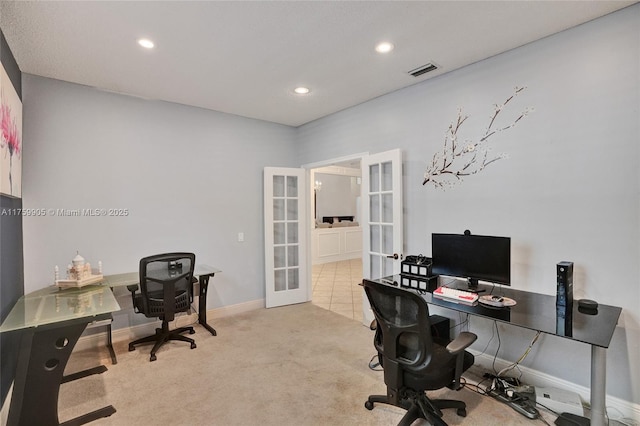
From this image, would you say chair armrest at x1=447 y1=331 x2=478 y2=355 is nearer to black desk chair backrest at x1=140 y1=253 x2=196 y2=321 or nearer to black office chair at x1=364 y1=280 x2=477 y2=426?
black office chair at x1=364 y1=280 x2=477 y2=426

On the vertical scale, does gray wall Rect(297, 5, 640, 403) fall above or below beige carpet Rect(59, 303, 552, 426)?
above

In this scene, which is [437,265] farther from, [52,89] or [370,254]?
[52,89]

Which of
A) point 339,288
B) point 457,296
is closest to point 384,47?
point 457,296

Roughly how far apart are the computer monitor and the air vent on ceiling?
5.12 feet

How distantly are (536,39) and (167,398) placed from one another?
4.00 metres

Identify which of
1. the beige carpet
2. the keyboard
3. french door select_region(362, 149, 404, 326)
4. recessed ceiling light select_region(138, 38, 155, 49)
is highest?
recessed ceiling light select_region(138, 38, 155, 49)

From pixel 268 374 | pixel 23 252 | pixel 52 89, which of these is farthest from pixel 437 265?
pixel 52 89

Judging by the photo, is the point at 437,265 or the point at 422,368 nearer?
the point at 422,368

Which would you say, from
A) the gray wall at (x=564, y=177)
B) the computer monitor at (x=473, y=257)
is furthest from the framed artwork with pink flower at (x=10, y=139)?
the gray wall at (x=564, y=177)

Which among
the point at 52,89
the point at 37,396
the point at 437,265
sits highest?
the point at 52,89

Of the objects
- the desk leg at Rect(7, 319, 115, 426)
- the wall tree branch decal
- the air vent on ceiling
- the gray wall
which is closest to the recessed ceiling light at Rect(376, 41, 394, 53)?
the air vent on ceiling

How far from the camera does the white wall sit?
3.00 meters

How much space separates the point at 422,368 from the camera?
68.9 inches

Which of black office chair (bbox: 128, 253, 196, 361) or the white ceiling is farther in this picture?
black office chair (bbox: 128, 253, 196, 361)
